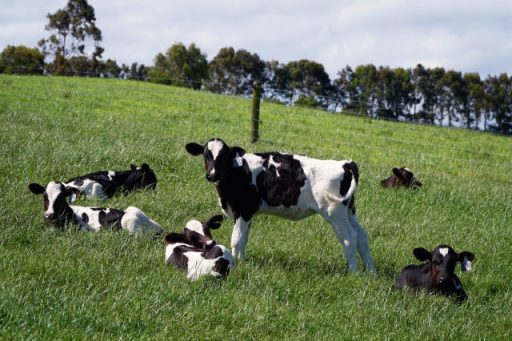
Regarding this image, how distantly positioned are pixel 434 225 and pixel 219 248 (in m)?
4.85

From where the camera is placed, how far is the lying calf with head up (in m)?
6.91

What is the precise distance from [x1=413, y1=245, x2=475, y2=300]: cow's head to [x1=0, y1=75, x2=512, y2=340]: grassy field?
0.26 meters

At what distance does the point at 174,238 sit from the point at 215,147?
1.23 meters

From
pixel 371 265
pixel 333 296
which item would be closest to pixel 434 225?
pixel 371 265

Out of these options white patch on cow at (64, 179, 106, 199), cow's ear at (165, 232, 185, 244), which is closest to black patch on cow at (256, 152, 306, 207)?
cow's ear at (165, 232, 185, 244)

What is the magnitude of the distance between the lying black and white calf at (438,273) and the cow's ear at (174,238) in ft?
8.53

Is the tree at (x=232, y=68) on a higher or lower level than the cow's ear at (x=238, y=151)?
higher

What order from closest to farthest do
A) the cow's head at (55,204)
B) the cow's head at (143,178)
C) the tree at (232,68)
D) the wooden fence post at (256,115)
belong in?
the cow's head at (55,204), the cow's head at (143,178), the wooden fence post at (256,115), the tree at (232,68)

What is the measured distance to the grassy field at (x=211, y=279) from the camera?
5.56 m

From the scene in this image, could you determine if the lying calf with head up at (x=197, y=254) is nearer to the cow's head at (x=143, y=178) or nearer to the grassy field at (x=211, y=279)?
the grassy field at (x=211, y=279)

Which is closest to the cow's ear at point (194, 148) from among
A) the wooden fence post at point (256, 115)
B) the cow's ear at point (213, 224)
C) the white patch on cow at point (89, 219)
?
the cow's ear at point (213, 224)

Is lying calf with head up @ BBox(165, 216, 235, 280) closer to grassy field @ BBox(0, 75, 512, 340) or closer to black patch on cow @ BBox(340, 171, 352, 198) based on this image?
grassy field @ BBox(0, 75, 512, 340)

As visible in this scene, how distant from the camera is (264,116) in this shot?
26359 mm

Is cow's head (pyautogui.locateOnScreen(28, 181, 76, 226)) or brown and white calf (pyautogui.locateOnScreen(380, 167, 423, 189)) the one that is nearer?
cow's head (pyautogui.locateOnScreen(28, 181, 76, 226))
